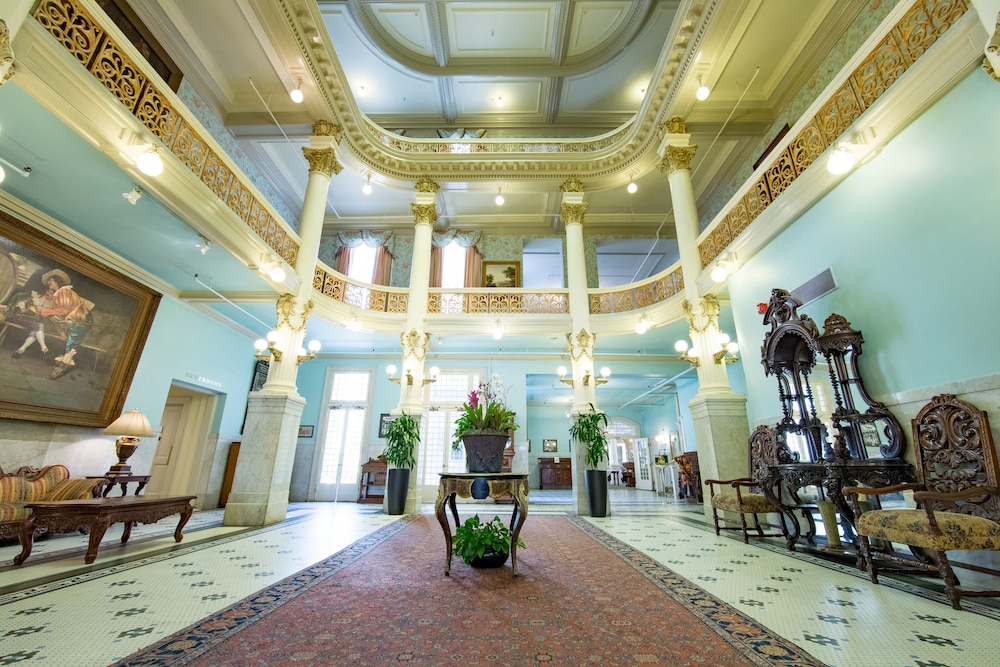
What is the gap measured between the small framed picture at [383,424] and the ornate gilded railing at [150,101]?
5.86 meters

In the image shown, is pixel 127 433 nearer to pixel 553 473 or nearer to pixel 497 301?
pixel 497 301

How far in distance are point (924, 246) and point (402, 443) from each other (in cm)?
750

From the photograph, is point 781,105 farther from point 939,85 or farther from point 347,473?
point 347,473

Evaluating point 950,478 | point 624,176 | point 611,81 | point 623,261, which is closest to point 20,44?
point 950,478

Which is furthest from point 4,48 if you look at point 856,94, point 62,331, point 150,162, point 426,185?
point 426,185

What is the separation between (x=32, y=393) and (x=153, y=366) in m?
1.83

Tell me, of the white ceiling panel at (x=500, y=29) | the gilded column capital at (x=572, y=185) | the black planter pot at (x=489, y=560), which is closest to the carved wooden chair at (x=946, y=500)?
the black planter pot at (x=489, y=560)

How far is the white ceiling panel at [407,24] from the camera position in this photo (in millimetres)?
8773

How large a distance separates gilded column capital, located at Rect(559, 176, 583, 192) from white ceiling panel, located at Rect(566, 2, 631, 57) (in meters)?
3.09

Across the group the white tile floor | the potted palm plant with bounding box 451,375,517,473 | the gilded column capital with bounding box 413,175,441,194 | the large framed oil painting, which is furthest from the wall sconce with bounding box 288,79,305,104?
the white tile floor

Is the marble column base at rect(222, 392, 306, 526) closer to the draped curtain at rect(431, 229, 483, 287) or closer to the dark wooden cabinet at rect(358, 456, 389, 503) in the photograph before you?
the dark wooden cabinet at rect(358, 456, 389, 503)

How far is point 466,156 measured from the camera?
959cm

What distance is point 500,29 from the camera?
9.34 m

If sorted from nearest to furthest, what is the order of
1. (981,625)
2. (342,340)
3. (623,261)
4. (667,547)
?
(981,625) < (667,547) < (342,340) < (623,261)
